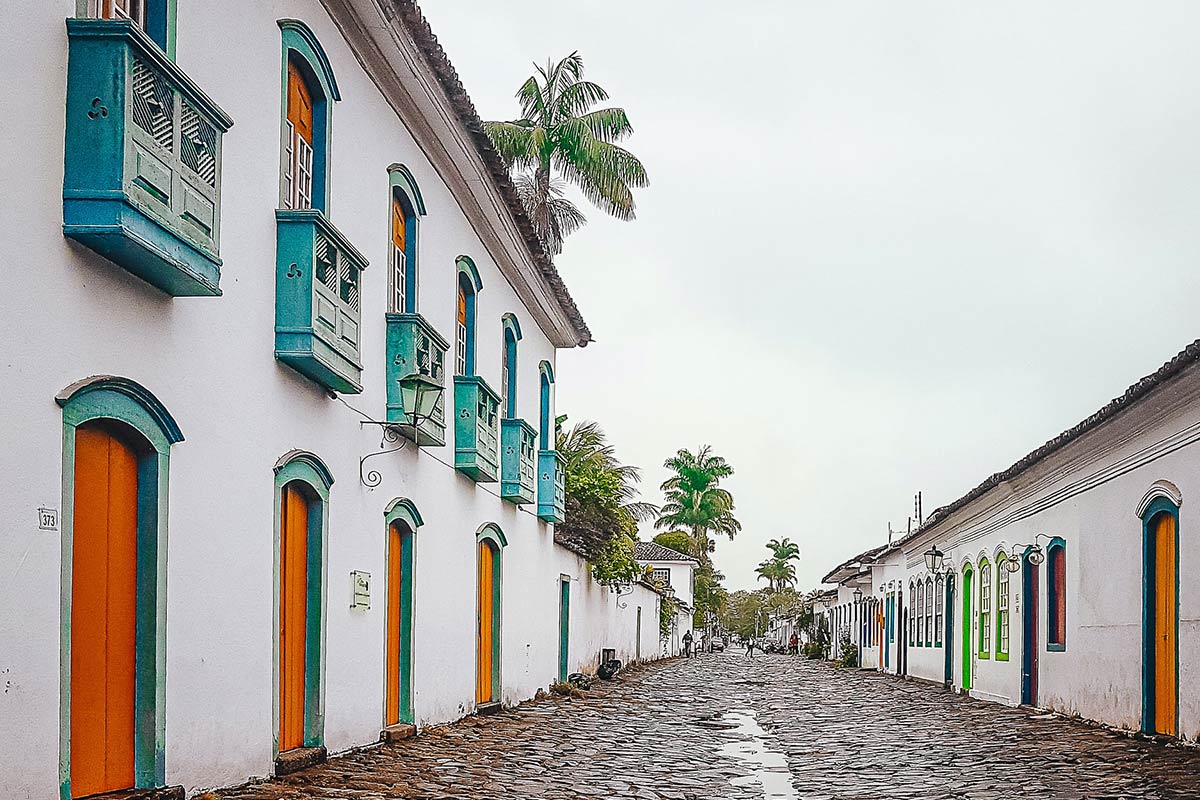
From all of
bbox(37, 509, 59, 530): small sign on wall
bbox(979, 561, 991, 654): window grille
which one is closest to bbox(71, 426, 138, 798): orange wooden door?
bbox(37, 509, 59, 530): small sign on wall

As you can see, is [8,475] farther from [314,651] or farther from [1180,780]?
[1180,780]

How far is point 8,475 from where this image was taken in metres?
6.30

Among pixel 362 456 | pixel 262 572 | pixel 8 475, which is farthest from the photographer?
pixel 362 456

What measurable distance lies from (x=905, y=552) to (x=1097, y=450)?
23.5m

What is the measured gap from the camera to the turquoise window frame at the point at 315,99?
1036 centimetres

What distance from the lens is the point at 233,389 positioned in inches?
368

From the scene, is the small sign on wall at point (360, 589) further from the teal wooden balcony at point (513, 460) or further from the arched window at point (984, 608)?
the arched window at point (984, 608)

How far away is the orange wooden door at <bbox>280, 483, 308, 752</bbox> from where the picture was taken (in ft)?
35.3

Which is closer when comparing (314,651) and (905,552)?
(314,651)

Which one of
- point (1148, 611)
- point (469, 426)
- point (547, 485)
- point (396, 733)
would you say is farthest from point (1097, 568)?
point (396, 733)

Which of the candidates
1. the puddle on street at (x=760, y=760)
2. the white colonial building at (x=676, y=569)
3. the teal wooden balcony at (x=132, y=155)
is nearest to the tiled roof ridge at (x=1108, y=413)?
the puddle on street at (x=760, y=760)

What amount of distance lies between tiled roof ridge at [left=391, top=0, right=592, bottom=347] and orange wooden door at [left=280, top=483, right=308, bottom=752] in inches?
163

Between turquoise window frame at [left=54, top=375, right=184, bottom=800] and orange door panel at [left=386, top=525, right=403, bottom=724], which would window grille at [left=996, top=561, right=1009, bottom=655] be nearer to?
orange door panel at [left=386, top=525, right=403, bottom=724]

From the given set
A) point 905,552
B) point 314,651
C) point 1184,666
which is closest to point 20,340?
point 314,651
